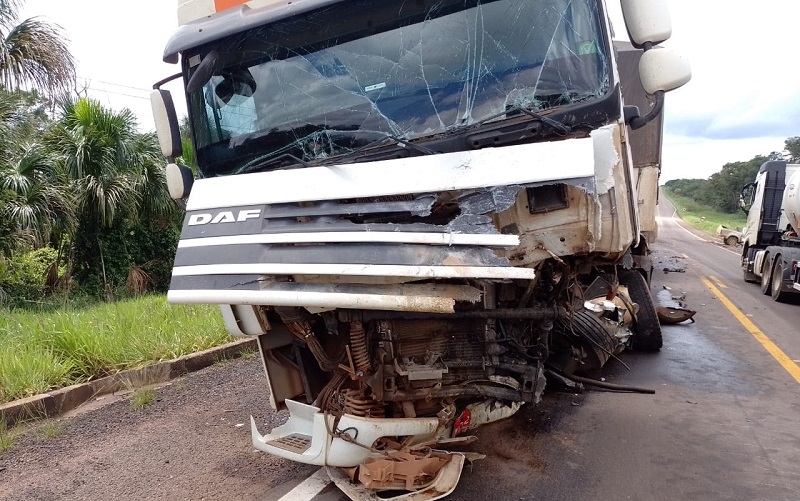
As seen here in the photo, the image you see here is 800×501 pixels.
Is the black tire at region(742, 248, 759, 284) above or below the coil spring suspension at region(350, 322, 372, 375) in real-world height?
below

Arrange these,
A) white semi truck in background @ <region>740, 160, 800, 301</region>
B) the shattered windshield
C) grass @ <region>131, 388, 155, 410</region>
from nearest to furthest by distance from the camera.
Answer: the shattered windshield
grass @ <region>131, 388, 155, 410</region>
white semi truck in background @ <region>740, 160, 800, 301</region>

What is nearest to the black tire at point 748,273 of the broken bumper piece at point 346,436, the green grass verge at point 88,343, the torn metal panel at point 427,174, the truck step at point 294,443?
the green grass verge at point 88,343

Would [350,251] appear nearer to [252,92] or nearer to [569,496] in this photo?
[252,92]

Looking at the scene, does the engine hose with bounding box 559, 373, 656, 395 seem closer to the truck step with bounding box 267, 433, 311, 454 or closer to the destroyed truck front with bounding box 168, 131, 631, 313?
the destroyed truck front with bounding box 168, 131, 631, 313

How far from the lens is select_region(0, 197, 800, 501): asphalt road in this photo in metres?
3.72

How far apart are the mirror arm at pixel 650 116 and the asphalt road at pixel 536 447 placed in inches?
89.0

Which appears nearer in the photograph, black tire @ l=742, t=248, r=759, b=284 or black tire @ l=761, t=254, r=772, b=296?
black tire @ l=761, t=254, r=772, b=296

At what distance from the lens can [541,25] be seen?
11.2ft

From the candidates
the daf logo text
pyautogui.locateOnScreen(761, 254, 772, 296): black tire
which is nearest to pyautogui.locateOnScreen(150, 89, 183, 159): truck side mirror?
the daf logo text

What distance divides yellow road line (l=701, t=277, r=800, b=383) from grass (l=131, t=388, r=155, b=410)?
625 cm

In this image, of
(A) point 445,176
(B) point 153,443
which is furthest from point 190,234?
(B) point 153,443

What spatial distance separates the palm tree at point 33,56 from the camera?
10.2 meters

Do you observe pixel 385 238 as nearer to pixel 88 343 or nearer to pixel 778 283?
pixel 88 343

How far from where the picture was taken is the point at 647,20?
3.35 meters
